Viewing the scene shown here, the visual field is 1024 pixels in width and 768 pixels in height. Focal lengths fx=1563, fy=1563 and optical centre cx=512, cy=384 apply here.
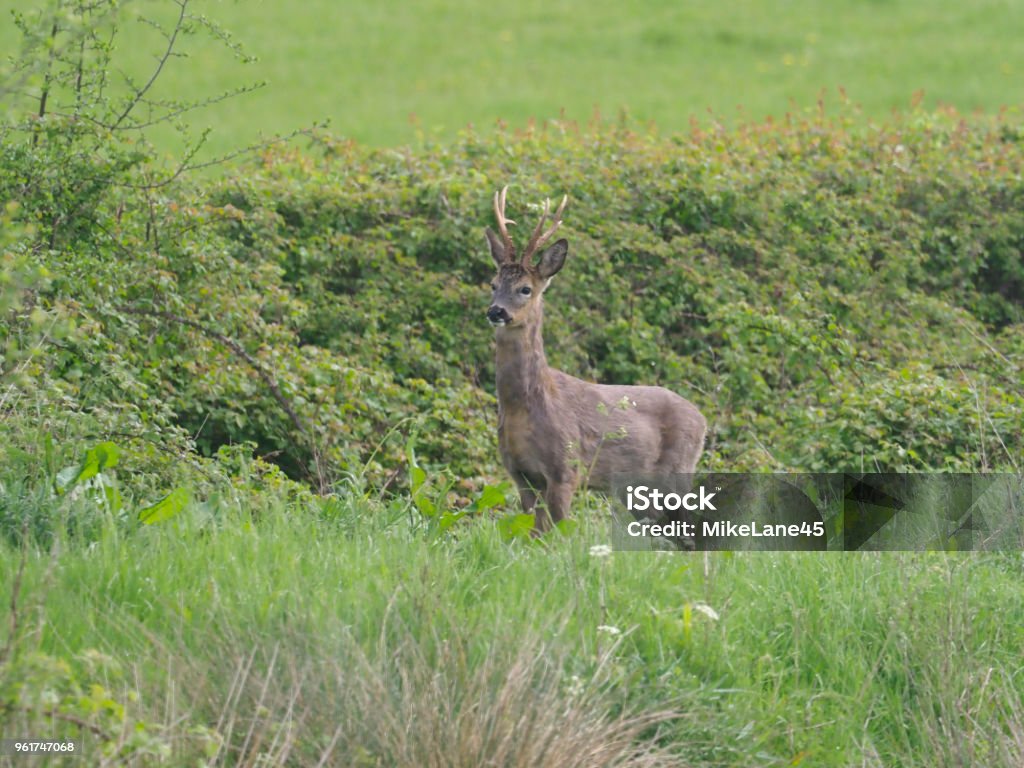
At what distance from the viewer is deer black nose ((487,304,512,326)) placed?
830 centimetres

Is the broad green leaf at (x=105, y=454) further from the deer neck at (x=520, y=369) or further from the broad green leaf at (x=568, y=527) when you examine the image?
the deer neck at (x=520, y=369)

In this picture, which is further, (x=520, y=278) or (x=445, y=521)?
(x=520, y=278)

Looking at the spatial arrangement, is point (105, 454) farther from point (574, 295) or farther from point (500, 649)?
point (574, 295)

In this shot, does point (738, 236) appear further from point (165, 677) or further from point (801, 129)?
point (165, 677)

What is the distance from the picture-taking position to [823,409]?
10.5 meters

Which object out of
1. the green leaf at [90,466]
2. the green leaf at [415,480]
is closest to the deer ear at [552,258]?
the green leaf at [415,480]

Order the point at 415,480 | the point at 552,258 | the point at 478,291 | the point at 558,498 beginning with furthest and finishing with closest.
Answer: the point at 478,291 → the point at 552,258 → the point at 558,498 → the point at 415,480

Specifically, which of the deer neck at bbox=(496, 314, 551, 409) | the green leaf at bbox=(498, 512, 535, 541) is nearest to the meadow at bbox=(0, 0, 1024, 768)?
the green leaf at bbox=(498, 512, 535, 541)

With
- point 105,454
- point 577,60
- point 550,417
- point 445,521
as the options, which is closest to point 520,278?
point 550,417

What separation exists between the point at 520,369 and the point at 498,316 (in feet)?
1.19

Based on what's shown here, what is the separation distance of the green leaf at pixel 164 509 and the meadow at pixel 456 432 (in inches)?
1.0

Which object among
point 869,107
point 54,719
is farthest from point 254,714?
point 869,107

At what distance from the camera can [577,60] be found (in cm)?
2814

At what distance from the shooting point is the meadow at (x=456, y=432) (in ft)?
17.2
